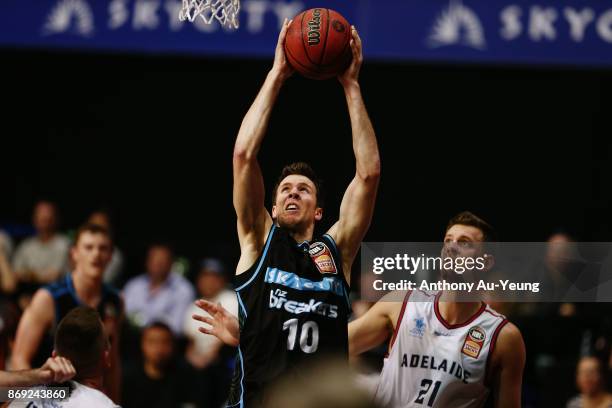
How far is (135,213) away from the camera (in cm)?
1173

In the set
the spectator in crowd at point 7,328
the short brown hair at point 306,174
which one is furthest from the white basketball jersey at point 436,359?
the spectator in crowd at point 7,328

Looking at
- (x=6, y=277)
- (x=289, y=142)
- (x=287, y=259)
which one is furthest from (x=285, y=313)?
(x=289, y=142)

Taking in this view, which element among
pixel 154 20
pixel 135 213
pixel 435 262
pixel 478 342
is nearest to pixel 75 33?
pixel 154 20

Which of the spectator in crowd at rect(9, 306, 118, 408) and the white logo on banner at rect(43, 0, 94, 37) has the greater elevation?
the white logo on banner at rect(43, 0, 94, 37)

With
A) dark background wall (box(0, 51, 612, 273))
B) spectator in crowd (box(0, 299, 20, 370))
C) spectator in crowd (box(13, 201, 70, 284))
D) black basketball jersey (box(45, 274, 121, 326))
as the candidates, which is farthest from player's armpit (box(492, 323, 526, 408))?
spectator in crowd (box(13, 201, 70, 284))

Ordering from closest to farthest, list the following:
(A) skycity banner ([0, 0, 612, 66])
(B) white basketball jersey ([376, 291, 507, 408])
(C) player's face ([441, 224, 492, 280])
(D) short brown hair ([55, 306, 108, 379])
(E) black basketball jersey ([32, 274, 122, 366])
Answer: (D) short brown hair ([55, 306, 108, 379]) → (B) white basketball jersey ([376, 291, 507, 408]) → (C) player's face ([441, 224, 492, 280]) → (E) black basketball jersey ([32, 274, 122, 366]) → (A) skycity banner ([0, 0, 612, 66])

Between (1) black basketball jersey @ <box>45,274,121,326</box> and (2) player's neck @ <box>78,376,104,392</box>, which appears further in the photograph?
(1) black basketball jersey @ <box>45,274,121,326</box>

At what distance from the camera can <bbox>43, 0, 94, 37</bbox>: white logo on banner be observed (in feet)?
30.7

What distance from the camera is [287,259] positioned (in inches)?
175

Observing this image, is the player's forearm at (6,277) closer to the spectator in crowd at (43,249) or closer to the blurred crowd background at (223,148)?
the blurred crowd background at (223,148)

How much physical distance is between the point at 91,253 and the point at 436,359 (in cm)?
273

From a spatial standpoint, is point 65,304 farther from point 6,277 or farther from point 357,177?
point 6,277

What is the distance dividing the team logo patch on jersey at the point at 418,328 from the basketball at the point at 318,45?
150 centimetres

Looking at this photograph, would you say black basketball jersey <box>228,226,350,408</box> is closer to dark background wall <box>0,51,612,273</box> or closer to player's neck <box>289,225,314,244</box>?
player's neck <box>289,225,314,244</box>
